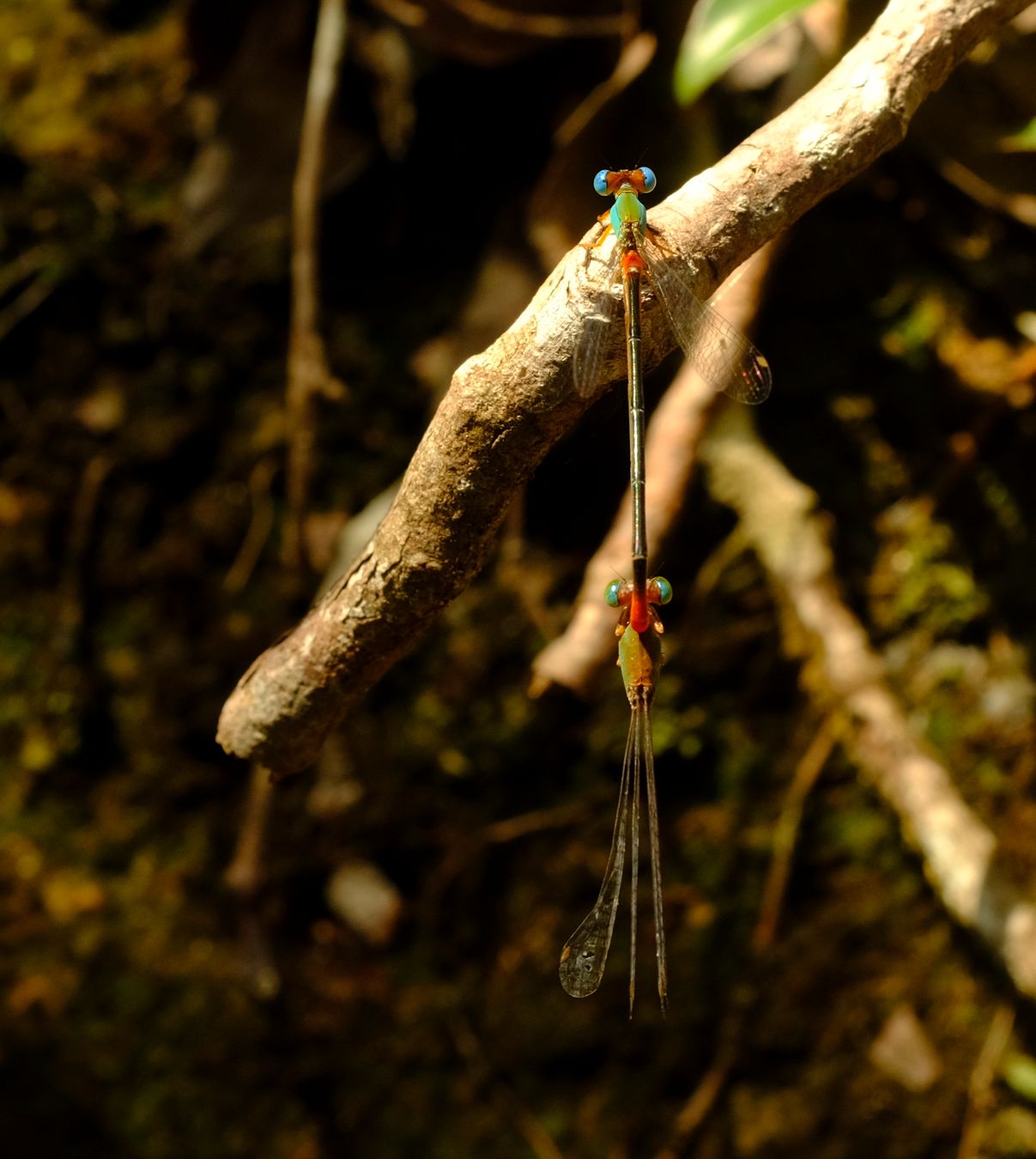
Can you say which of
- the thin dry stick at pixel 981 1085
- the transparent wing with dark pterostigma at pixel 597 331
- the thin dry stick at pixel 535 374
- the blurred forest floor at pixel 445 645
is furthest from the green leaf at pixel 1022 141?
the thin dry stick at pixel 981 1085

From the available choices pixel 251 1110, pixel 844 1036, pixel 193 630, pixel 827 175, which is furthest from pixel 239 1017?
pixel 827 175

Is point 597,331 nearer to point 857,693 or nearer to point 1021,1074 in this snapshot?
point 857,693

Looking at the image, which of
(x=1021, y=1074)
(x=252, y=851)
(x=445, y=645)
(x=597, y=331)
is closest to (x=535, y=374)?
(x=597, y=331)

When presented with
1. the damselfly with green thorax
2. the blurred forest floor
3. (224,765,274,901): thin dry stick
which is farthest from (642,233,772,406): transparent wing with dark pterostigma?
(224,765,274,901): thin dry stick

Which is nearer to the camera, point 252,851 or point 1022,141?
point 1022,141

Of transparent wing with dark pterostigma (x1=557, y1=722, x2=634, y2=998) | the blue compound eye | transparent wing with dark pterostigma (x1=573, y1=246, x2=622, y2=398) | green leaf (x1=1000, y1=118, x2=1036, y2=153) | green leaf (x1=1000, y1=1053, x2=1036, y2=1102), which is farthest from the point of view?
green leaf (x1=1000, y1=1053, x2=1036, y2=1102)

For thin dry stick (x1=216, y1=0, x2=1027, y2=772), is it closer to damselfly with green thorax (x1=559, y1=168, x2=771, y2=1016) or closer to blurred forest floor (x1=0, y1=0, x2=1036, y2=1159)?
damselfly with green thorax (x1=559, y1=168, x2=771, y2=1016)
